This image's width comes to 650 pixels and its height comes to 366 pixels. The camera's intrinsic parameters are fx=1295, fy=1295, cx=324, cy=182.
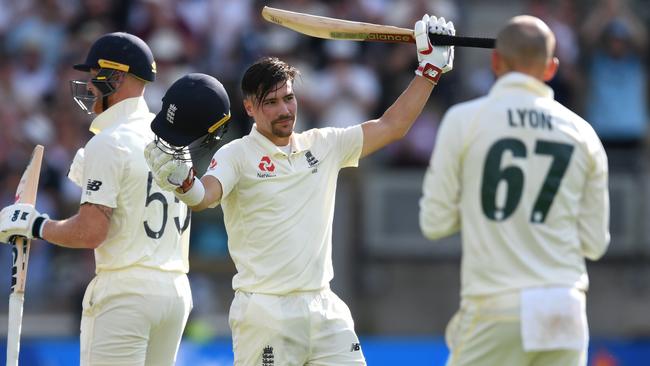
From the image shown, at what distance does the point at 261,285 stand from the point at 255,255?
0.47 feet

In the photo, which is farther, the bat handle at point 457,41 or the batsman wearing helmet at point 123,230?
the bat handle at point 457,41

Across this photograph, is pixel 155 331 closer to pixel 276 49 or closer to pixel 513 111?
pixel 513 111

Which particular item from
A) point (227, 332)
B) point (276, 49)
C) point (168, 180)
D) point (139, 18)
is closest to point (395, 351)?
point (227, 332)

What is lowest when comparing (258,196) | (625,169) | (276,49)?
(258,196)

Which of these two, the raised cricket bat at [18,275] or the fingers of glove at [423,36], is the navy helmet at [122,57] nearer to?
the raised cricket bat at [18,275]

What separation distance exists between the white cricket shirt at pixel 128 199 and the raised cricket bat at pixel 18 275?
430mm

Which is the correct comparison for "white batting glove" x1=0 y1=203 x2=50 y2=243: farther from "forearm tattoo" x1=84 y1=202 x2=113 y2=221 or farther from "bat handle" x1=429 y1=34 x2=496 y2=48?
"bat handle" x1=429 y1=34 x2=496 y2=48

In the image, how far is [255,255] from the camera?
6043mm

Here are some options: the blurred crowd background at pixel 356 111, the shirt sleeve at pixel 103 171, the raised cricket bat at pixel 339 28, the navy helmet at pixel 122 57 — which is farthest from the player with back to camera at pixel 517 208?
the blurred crowd background at pixel 356 111

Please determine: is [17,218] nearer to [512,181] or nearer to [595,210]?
[512,181]

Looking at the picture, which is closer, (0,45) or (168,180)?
(168,180)

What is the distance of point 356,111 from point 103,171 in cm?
632

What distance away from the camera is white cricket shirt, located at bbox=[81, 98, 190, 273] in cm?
612

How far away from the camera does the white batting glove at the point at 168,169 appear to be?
219 inches
